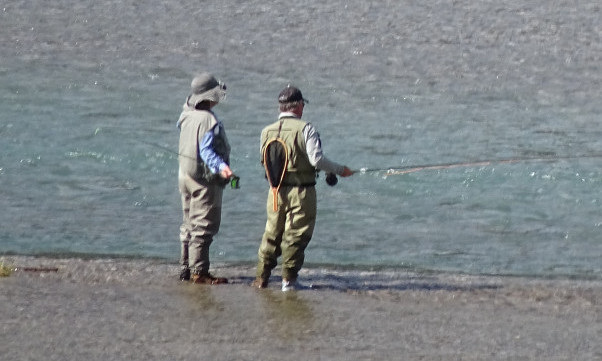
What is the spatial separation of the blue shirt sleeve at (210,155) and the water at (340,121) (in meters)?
2.57

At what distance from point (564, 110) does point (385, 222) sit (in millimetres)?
8582

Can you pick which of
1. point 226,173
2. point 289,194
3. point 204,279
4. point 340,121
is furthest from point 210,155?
point 340,121

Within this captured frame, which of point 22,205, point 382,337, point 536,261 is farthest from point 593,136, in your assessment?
point 382,337

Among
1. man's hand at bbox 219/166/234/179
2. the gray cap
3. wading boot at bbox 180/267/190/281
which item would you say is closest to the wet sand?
wading boot at bbox 180/267/190/281

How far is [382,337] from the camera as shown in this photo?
752 cm

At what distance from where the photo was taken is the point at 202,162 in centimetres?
879

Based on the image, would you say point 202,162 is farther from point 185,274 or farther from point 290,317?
point 290,317

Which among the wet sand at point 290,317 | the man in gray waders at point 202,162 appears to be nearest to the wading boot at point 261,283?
the wet sand at point 290,317

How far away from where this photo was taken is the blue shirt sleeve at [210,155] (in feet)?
28.1

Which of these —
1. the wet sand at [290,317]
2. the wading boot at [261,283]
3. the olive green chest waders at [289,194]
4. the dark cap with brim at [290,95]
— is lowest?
the wet sand at [290,317]

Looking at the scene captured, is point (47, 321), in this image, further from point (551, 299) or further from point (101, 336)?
point (551, 299)

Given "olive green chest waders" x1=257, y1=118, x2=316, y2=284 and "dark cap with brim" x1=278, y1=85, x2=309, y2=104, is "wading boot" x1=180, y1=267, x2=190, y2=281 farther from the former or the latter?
"dark cap with brim" x1=278, y1=85, x2=309, y2=104

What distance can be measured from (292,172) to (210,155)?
584 millimetres

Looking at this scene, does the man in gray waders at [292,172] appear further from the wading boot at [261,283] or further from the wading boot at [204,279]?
the wading boot at [204,279]
